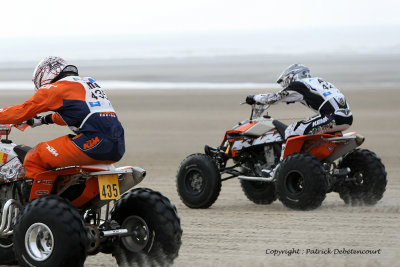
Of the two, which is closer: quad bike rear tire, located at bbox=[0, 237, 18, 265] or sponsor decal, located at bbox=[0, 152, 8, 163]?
sponsor decal, located at bbox=[0, 152, 8, 163]

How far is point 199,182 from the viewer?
1285 cm

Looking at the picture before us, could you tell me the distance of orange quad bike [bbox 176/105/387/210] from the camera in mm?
11570

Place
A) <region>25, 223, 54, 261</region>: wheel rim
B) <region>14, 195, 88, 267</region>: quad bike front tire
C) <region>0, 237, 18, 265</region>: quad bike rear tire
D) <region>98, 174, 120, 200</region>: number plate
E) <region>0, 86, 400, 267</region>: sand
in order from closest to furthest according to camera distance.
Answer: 1. <region>14, 195, 88, 267</region>: quad bike front tire
2. <region>25, 223, 54, 261</region>: wheel rim
3. <region>98, 174, 120, 200</region>: number plate
4. <region>0, 237, 18, 265</region>: quad bike rear tire
5. <region>0, 86, 400, 267</region>: sand

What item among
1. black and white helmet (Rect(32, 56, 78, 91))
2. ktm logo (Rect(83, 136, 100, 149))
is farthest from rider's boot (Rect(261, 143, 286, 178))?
ktm logo (Rect(83, 136, 100, 149))

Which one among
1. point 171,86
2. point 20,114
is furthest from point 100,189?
point 171,86

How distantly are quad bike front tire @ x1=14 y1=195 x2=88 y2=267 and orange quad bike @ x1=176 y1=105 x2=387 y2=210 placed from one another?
5.08 metres

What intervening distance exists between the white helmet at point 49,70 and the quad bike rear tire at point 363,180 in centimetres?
562

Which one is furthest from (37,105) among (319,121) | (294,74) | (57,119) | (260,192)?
(260,192)

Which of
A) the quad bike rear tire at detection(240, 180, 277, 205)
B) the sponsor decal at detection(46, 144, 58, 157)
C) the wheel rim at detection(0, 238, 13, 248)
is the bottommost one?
the quad bike rear tire at detection(240, 180, 277, 205)

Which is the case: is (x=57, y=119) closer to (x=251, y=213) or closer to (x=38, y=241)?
(x=38, y=241)

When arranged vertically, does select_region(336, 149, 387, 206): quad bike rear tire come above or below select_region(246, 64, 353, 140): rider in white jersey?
below

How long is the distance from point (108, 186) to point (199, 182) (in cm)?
564

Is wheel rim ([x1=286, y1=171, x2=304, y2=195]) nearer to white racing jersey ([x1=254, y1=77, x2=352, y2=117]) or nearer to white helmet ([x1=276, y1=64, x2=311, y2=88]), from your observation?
white racing jersey ([x1=254, y1=77, x2=352, y2=117])

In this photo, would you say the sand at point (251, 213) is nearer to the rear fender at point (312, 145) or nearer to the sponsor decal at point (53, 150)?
the rear fender at point (312, 145)
